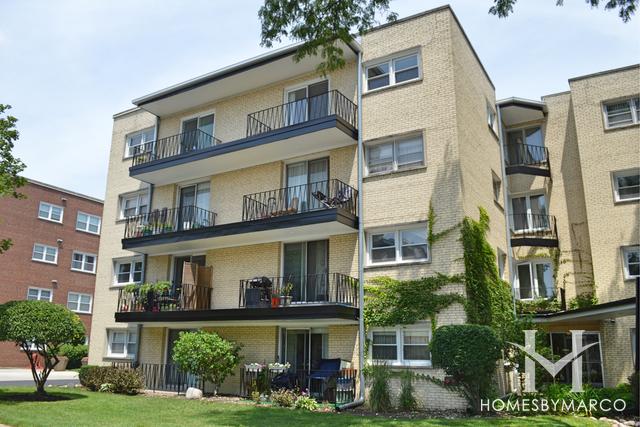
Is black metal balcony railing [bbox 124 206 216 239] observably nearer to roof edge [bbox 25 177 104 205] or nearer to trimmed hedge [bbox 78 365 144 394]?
trimmed hedge [bbox 78 365 144 394]

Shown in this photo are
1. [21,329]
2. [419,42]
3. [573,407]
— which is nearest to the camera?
[573,407]

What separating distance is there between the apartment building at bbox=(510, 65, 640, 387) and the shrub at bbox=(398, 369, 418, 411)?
5954 mm

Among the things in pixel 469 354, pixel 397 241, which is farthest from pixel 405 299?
pixel 469 354

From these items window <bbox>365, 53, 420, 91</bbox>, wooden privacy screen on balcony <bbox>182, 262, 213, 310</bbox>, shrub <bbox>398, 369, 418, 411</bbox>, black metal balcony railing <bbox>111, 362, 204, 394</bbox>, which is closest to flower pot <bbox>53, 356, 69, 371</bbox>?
black metal balcony railing <bbox>111, 362, 204, 394</bbox>

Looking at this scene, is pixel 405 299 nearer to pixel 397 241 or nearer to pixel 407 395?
pixel 397 241

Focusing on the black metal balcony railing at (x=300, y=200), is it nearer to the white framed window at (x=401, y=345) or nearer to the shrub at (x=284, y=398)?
the white framed window at (x=401, y=345)

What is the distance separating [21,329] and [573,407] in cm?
1478

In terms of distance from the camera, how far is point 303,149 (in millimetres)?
18625

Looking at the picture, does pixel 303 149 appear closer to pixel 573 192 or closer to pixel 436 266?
pixel 436 266

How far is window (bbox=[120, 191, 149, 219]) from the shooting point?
77.2 feet

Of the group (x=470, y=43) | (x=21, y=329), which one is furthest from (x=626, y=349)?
(x=21, y=329)

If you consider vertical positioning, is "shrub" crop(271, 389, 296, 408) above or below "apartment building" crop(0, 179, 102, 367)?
below

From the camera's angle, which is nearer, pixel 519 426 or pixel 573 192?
pixel 519 426

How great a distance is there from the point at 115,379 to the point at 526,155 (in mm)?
17871
